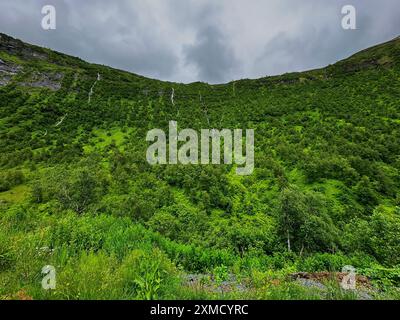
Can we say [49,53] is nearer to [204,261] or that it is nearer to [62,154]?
[62,154]

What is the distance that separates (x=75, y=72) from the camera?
63094 millimetres

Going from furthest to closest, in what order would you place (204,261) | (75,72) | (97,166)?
1. (75,72)
2. (97,166)
3. (204,261)

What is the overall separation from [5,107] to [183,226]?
4465 cm

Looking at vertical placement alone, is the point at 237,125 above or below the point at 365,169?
above

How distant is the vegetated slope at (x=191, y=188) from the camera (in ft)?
18.0

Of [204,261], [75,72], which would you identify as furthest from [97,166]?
[75,72]

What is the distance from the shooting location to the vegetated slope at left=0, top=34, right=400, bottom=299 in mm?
5477

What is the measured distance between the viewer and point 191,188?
2327 cm

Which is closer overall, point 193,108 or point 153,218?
point 153,218

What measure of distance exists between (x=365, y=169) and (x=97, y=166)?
93.1 ft

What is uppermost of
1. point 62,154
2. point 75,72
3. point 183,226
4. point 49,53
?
point 49,53
